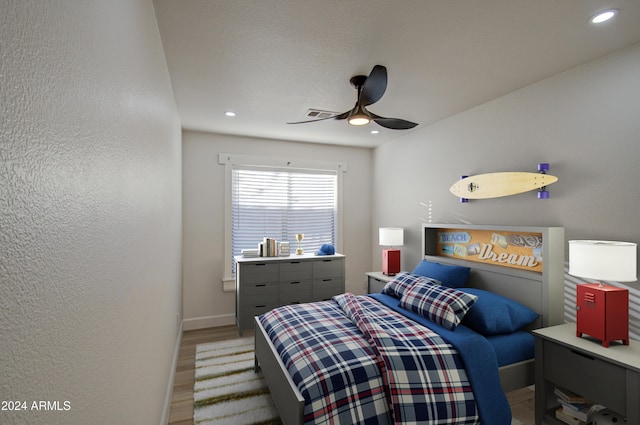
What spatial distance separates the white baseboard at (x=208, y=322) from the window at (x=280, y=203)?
1.94ft

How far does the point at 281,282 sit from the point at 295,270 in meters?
0.24

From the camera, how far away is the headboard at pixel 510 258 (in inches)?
99.0

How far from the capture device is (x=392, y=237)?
4109 millimetres

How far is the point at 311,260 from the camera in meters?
4.18

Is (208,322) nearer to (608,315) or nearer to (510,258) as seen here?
(510,258)

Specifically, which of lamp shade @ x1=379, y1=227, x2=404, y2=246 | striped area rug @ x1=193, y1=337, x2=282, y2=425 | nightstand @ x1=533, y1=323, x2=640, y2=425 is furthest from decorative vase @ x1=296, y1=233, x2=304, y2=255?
nightstand @ x1=533, y1=323, x2=640, y2=425

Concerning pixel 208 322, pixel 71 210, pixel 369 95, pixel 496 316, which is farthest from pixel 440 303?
pixel 208 322

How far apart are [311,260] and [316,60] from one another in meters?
2.58

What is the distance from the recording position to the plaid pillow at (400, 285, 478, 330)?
233cm

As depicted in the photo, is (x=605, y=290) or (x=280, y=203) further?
(x=280, y=203)

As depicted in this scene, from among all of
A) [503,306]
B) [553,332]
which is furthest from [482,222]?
[553,332]

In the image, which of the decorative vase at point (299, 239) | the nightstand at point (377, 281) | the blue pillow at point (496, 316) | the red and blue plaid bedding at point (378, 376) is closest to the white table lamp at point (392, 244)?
the nightstand at point (377, 281)

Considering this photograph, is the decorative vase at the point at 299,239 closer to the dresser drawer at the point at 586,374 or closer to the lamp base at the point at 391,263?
the lamp base at the point at 391,263

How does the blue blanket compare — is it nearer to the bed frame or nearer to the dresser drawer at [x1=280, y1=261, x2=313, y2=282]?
the bed frame
